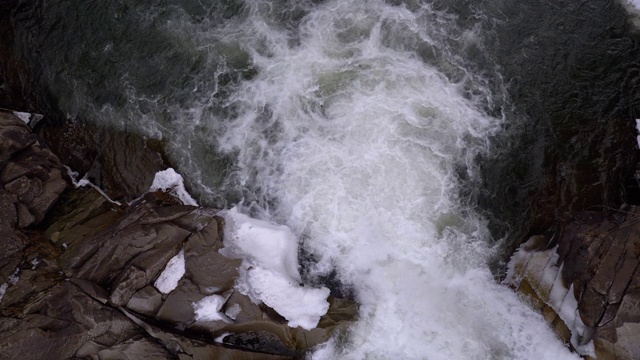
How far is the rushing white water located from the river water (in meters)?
0.04

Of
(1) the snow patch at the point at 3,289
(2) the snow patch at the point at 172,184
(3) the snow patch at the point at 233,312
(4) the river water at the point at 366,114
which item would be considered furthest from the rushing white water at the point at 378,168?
(1) the snow patch at the point at 3,289

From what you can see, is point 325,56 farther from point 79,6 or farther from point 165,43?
point 79,6

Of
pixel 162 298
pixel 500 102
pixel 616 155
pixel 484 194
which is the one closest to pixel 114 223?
pixel 162 298

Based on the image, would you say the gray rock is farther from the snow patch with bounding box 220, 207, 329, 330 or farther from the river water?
the river water

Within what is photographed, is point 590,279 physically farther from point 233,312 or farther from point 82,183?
point 82,183

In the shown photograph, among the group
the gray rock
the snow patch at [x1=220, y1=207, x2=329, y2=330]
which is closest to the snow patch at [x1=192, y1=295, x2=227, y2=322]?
the snow patch at [x1=220, y1=207, x2=329, y2=330]

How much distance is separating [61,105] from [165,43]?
3263mm

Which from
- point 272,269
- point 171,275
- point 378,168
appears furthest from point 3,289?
point 378,168

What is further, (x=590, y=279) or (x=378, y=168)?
(x=378, y=168)

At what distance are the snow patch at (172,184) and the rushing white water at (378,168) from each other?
1207 mm

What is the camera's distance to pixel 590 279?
9.05 metres

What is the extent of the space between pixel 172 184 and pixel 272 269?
3.52m

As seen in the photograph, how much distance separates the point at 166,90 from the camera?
12.2m

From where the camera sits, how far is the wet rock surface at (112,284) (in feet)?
28.5
